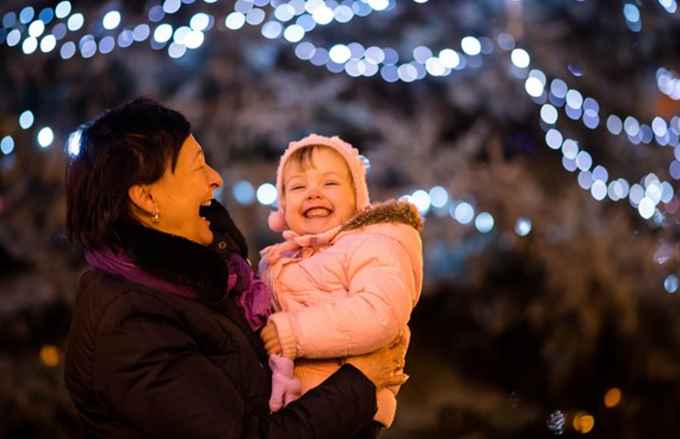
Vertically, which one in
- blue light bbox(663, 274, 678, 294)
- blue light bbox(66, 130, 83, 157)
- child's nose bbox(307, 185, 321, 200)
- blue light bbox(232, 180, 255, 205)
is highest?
blue light bbox(66, 130, 83, 157)

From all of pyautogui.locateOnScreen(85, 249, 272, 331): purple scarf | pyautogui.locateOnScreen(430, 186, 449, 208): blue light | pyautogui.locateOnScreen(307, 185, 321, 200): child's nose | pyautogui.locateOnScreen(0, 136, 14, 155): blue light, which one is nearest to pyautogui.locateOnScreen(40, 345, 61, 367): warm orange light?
pyautogui.locateOnScreen(0, 136, 14, 155): blue light

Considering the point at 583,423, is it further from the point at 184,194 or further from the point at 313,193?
the point at 184,194

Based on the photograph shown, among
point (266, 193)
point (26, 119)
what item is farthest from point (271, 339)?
point (26, 119)

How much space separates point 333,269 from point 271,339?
252 mm

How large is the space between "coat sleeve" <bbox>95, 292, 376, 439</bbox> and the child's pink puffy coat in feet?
0.99

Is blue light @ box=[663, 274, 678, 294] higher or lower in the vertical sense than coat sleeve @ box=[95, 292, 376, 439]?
lower

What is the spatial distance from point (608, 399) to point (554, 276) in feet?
2.17

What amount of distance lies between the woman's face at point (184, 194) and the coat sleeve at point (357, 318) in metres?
0.30

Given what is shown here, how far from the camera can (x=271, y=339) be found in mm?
2180

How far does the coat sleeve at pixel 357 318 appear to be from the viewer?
7.10ft

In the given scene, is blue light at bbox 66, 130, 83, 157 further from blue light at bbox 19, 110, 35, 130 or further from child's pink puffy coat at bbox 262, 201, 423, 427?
blue light at bbox 19, 110, 35, 130

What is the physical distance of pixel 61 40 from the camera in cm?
441

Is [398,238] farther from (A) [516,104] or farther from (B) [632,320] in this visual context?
(B) [632,320]

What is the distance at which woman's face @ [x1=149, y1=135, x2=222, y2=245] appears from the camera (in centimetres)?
197
